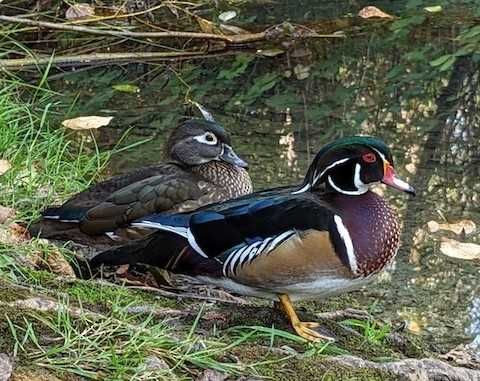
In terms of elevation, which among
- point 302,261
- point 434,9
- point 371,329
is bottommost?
point 434,9

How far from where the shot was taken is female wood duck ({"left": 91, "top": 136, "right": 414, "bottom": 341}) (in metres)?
2.83

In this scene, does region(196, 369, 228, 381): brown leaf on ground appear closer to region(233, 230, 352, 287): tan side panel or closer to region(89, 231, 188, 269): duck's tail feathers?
region(233, 230, 352, 287): tan side panel

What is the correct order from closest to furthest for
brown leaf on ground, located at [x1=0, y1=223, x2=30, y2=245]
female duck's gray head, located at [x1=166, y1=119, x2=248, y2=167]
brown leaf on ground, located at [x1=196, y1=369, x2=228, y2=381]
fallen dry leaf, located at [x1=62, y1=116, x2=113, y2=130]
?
brown leaf on ground, located at [x1=196, y1=369, x2=228, y2=381] → brown leaf on ground, located at [x1=0, y1=223, x2=30, y2=245] → female duck's gray head, located at [x1=166, y1=119, x2=248, y2=167] → fallen dry leaf, located at [x1=62, y1=116, x2=113, y2=130]

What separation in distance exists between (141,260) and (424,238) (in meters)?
1.54

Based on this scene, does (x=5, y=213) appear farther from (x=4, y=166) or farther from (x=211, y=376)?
(x=211, y=376)

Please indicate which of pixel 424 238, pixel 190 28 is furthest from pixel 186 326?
pixel 190 28

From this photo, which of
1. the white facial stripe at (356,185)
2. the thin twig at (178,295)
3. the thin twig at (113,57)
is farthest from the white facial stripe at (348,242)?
the thin twig at (113,57)

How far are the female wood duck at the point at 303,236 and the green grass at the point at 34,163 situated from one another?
3.67ft

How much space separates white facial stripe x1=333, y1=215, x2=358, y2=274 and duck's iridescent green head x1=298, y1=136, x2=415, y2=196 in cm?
13

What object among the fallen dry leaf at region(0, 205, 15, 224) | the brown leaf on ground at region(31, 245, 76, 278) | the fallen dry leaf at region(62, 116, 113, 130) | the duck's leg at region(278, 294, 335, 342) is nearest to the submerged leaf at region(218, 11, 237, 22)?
the fallen dry leaf at region(62, 116, 113, 130)

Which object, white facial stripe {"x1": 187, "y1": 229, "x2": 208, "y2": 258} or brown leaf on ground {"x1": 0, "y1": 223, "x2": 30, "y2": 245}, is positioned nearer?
white facial stripe {"x1": 187, "y1": 229, "x2": 208, "y2": 258}

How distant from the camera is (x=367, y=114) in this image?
575 cm

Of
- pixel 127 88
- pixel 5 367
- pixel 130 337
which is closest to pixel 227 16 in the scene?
pixel 127 88

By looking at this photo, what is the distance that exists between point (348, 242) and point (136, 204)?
3.51 feet
